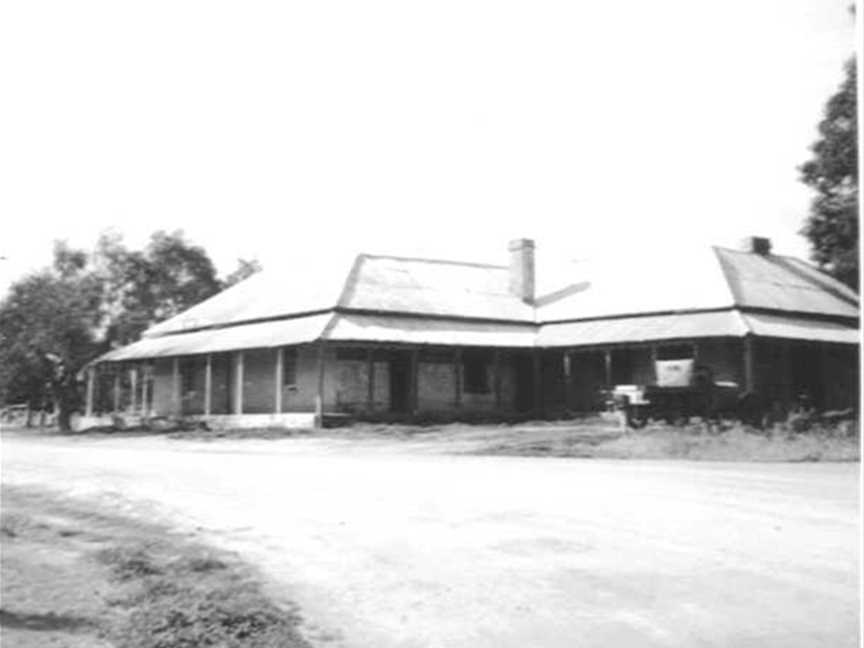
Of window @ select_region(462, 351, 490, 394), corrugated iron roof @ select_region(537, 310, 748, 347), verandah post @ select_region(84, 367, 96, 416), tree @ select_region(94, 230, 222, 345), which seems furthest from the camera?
tree @ select_region(94, 230, 222, 345)

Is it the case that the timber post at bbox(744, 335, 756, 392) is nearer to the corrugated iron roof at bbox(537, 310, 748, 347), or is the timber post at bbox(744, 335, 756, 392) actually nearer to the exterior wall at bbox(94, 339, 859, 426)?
the corrugated iron roof at bbox(537, 310, 748, 347)

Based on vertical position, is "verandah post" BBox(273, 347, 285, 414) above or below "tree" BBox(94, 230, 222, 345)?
below

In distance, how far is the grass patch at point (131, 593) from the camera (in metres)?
5.67

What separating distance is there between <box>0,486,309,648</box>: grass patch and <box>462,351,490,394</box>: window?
23.6 metres

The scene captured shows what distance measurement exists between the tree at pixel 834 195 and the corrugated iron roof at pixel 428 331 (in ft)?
29.8

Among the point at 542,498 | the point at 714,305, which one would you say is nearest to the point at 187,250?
the point at 714,305

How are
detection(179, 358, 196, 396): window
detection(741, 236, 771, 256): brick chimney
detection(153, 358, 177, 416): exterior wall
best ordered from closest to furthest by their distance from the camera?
1. detection(741, 236, 771, 256): brick chimney
2. detection(179, 358, 196, 396): window
3. detection(153, 358, 177, 416): exterior wall

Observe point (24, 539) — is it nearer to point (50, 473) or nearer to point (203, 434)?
point (50, 473)

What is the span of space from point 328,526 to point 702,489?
15.1 ft

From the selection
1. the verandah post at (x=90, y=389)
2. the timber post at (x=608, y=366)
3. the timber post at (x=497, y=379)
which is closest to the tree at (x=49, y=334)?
the verandah post at (x=90, y=389)

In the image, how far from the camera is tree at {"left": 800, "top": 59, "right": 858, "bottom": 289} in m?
25.9

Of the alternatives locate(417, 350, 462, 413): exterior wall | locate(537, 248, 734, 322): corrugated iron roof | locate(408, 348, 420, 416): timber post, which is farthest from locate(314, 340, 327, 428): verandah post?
locate(537, 248, 734, 322): corrugated iron roof

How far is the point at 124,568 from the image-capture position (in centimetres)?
740

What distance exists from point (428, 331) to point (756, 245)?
13003 mm
